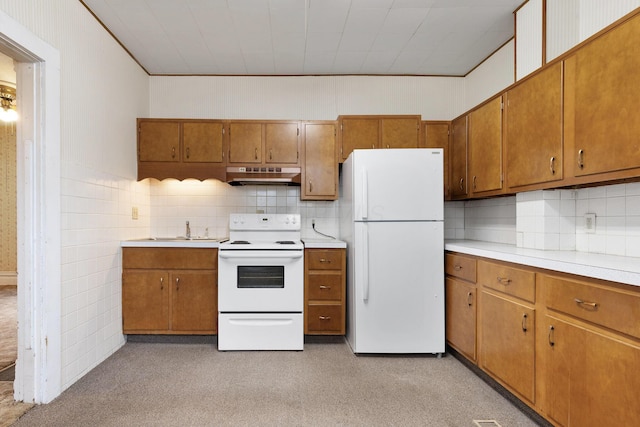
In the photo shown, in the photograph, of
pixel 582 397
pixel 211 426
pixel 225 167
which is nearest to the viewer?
pixel 582 397

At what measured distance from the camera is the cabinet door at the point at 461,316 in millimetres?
2635

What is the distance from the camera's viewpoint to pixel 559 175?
7.20 ft

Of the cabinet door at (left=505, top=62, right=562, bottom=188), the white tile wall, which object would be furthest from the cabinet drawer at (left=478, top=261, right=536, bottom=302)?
the white tile wall

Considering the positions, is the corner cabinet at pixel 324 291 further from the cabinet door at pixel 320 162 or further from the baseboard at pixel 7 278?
the baseboard at pixel 7 278

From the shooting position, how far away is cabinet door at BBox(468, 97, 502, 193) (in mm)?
2836

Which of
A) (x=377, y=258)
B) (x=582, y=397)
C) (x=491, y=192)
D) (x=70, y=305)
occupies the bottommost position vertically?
(x=582, y=397)

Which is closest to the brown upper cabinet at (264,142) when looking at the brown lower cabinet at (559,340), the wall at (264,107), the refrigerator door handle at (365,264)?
the wall at (264,107)

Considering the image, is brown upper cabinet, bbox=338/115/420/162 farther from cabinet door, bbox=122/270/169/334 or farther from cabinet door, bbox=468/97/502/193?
cabinet door, bbox=122/270/169/334

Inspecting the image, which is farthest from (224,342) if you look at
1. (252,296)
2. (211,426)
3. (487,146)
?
(487,146)

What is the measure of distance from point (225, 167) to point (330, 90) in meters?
1.45

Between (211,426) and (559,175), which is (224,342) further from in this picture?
(559,175)

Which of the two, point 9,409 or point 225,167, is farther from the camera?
point 225,167

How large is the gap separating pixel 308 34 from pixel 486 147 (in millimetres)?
1791

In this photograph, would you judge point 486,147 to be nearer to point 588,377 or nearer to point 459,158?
point 459,158
